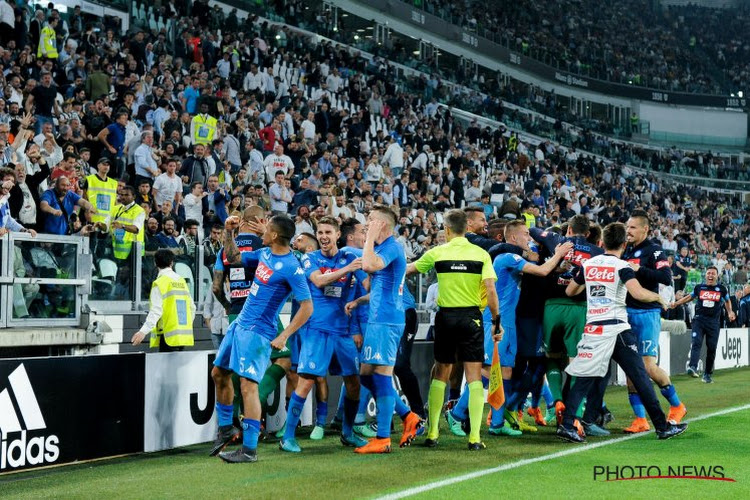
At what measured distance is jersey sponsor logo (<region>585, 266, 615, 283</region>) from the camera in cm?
953

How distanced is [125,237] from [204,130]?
20.3 feet

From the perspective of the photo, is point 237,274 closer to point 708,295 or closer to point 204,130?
point 204,130

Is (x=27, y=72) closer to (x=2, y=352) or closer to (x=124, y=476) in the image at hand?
(x=2, y=352)

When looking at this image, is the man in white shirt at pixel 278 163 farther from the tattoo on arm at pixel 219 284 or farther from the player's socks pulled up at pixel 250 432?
the player's socks pulled up at pixel 250 432

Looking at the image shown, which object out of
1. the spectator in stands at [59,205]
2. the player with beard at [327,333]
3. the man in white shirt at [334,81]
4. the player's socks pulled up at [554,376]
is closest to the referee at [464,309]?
the player with beard at [327,333]

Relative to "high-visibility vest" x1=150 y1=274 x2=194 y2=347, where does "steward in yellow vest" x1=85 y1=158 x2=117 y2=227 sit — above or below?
above

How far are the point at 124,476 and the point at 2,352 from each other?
8.78 feet

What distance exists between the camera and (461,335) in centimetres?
907

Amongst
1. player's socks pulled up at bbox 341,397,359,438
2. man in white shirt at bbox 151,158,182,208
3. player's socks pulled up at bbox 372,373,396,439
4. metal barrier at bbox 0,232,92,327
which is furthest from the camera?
man in white shirt at bbox 151,158,182,208

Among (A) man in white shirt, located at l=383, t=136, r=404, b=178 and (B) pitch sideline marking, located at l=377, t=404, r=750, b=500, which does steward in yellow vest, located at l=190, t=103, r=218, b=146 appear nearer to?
(A) man in white shirt, located at l=383, t=136, r=404, b=178

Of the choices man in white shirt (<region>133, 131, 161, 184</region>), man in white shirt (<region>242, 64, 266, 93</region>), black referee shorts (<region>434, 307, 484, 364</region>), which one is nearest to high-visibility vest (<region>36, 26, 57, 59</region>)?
man in white shirt (<region>133, 131, 161, 184</region>)

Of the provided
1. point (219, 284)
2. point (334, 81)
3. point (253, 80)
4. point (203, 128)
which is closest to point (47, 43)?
point (203, 128)

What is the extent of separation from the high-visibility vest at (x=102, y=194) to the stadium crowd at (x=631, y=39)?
3653cm

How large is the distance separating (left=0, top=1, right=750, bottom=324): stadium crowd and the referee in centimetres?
247
